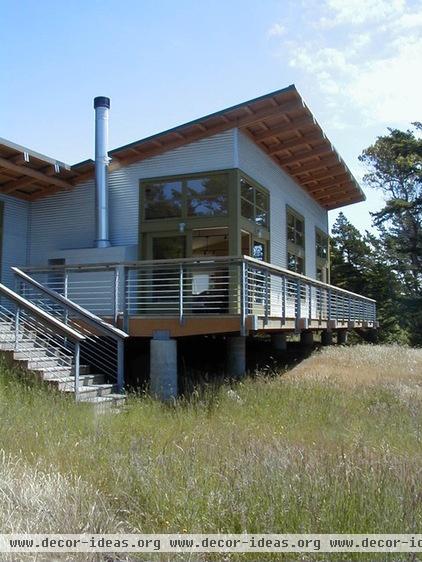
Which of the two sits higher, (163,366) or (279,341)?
(279,341)

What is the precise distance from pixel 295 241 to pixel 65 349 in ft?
34.0

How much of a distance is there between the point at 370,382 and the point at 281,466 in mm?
8095

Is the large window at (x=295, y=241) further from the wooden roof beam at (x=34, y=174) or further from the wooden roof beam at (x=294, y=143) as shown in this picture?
the wooden roof beam at (x=34, y=174)

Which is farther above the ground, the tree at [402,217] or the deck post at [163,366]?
the tree at [402,217]

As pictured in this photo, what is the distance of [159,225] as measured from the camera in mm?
13766

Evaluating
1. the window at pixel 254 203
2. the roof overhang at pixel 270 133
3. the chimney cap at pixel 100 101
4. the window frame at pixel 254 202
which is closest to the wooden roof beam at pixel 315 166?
the roof overhang at pixel 270 133

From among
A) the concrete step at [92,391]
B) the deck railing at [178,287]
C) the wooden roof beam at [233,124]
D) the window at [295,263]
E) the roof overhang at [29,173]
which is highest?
the wooden roof beam at [233,124]

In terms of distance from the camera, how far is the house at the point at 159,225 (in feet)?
38.6

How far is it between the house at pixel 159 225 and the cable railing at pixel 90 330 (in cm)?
5

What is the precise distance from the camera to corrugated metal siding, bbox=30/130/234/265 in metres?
13.6

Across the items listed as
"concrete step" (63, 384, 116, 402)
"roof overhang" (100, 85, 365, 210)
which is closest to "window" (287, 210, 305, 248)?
"roof overhang" (100, 85, 365, 210)

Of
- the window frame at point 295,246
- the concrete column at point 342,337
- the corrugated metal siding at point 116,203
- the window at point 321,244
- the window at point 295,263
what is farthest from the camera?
the concrete column at point 342,337

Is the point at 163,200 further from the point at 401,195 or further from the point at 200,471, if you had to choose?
the point at 401,195

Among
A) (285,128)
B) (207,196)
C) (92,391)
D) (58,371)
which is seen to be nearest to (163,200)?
(207,196)
